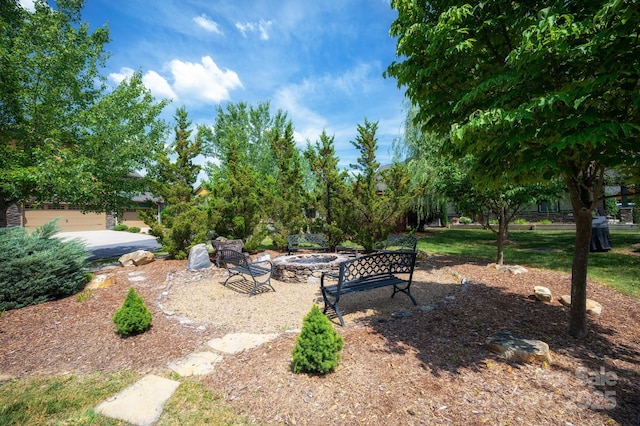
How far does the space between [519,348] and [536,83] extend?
2.83 m

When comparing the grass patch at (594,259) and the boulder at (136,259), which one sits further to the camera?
the boulder at (136,259)

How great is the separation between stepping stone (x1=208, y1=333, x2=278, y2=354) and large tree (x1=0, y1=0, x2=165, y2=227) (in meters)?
6.51

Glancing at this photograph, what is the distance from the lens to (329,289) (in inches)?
188

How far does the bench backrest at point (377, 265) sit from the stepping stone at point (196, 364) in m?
2.22

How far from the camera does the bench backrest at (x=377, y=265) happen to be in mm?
4830

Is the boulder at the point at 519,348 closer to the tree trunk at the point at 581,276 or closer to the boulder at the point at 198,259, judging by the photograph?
the tree trunk at the point at 581,276

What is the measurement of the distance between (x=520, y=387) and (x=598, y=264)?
8.20 meters

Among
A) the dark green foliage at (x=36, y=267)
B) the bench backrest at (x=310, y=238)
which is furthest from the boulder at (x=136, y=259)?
the bench backrest at (x=310, y=238)

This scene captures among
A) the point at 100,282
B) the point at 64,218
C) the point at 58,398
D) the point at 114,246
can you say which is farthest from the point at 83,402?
the point at 64,218

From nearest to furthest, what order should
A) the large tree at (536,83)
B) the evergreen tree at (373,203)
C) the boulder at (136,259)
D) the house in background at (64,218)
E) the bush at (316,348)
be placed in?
the large tree at (536,83)
the bush at (316,348)
the boulder at (136,259)
the evergreen tree at (373,203)
the house in background at (64,218)

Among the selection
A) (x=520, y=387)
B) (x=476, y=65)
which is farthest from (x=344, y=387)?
(x=476, y=65)

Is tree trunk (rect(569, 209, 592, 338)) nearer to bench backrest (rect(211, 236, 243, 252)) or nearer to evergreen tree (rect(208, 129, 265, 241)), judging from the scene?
bench backrest (rect(211, 236, 243, 252))

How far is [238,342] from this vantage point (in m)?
3.82

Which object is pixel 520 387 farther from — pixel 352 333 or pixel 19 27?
pixel 19 27
